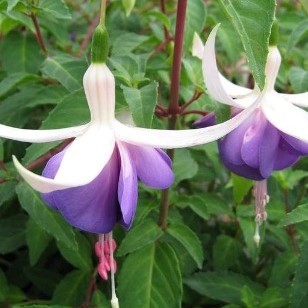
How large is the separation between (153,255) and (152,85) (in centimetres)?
33

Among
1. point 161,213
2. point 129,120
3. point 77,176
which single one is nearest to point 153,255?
point 161,213

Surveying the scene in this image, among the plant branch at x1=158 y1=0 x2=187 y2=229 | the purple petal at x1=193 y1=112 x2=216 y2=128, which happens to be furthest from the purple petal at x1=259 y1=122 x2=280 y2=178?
the plant branch at x1=158 y1=0 x2=187 y2=229

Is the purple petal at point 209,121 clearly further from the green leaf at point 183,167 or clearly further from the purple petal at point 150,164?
the green leaf at point 183,167

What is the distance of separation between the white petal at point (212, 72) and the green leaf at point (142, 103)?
0.36ft

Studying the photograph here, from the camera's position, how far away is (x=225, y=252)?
4.17 feet

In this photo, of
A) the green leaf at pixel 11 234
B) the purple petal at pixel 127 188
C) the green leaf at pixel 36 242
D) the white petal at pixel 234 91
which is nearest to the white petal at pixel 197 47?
the white petal at pixel 234 91

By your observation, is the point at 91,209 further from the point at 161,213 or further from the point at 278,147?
the point at 161,213

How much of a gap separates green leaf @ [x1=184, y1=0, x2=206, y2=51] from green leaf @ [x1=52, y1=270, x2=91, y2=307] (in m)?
0.49

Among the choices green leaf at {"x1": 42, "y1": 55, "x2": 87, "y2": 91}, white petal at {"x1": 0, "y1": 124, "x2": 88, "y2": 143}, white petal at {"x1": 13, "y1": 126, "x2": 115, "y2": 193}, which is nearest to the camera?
white petal at {"x1": 13, "y1": 126, "x2": 115, "y2": 193}

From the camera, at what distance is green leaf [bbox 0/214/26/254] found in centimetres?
122

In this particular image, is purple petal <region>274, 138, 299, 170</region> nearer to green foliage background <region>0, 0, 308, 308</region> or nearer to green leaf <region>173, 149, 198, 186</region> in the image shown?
green foliage background <region>0, 0, 308, 308</region>

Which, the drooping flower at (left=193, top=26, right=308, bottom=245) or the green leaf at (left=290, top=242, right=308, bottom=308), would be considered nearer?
the drooping flower at (left=193, top=26, right=308, bottom=245)

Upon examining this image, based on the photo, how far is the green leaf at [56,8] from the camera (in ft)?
2.93

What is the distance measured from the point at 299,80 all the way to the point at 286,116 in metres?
0.38
